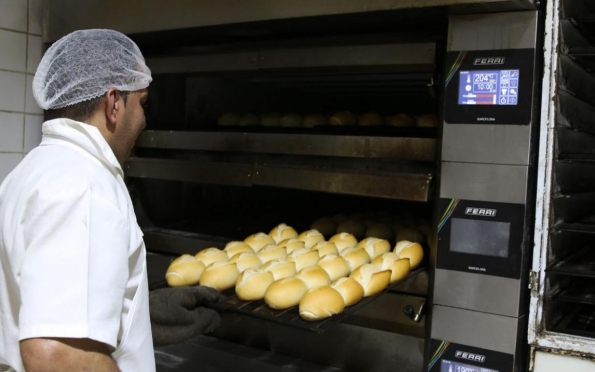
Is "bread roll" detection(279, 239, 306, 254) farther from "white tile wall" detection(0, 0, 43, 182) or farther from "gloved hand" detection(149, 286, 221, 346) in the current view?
"white tile wall" detection(0, 0, 43, 182)

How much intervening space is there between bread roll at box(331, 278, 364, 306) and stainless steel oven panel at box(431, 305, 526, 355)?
0.73 ft

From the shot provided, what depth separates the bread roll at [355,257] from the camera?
65.2 inches

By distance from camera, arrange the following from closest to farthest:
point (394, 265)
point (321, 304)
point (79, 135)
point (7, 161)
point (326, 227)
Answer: point (79, 135)
point (321, 304)
point (394, 265)
point (326, 227)
point (7, 161)

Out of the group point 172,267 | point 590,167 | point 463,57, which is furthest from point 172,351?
point 590,167

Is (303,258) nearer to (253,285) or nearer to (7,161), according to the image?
(253,285)

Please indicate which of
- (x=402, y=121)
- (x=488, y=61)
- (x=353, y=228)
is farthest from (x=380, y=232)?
(x=488, y=61)


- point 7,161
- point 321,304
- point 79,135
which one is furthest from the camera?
point 7,161

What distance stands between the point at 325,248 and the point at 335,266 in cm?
16

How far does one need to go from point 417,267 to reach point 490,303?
272mm

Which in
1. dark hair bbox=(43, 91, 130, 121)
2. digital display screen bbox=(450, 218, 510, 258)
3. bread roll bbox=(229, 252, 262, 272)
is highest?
dark hair bbox=(43, 91, 130, 121)

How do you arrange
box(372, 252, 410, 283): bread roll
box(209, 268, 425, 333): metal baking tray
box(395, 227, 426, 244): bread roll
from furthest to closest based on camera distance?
box(395, 227, 426, 244): bread roll
box(372, 252, 410, 283): bread roll
box(209, 268, 425, 333): metal baking tray

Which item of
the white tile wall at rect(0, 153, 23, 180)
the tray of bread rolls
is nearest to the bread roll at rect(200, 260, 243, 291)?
the tray of bread rolls

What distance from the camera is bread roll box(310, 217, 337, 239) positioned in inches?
81.6

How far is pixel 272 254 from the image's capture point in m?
1.72
